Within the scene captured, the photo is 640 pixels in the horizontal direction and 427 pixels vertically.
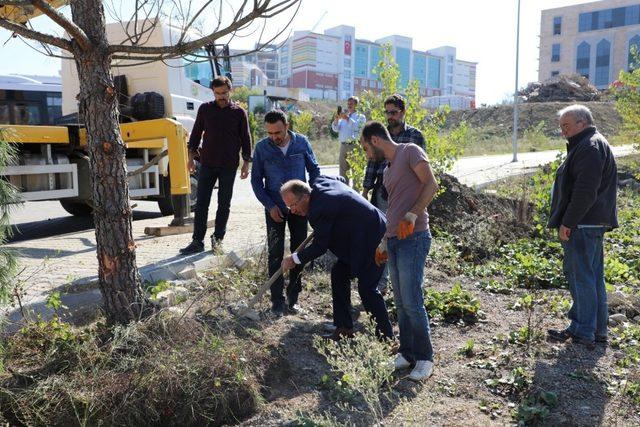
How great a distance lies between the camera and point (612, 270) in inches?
241

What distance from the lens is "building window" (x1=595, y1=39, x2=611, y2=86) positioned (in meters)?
73.4

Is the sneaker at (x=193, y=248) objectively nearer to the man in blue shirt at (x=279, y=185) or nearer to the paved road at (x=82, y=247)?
the paved road at (x=82, y=247)

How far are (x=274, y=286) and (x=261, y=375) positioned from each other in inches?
49.4

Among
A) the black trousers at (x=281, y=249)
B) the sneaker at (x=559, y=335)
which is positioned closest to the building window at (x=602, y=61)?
the sneaker at (x=559, y=335)

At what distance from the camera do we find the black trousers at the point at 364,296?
14.1 feet

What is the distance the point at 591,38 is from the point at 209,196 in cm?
7859

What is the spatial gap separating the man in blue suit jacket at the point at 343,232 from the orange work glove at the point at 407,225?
533 millimetres

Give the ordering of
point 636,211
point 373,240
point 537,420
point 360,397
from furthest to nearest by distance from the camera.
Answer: point 636,211 → point 373,240 → point 360,397 → point 537,420

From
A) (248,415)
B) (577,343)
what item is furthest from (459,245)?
(248,415)

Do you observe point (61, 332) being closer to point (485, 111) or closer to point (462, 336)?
point (462, 336)

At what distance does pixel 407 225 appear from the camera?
12.3ft

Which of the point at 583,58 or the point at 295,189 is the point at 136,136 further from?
the point at 583,58

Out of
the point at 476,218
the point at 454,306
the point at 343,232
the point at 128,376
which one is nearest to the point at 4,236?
the point at 128,376

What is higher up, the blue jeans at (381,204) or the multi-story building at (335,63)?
the multi-story building at (335,63)
